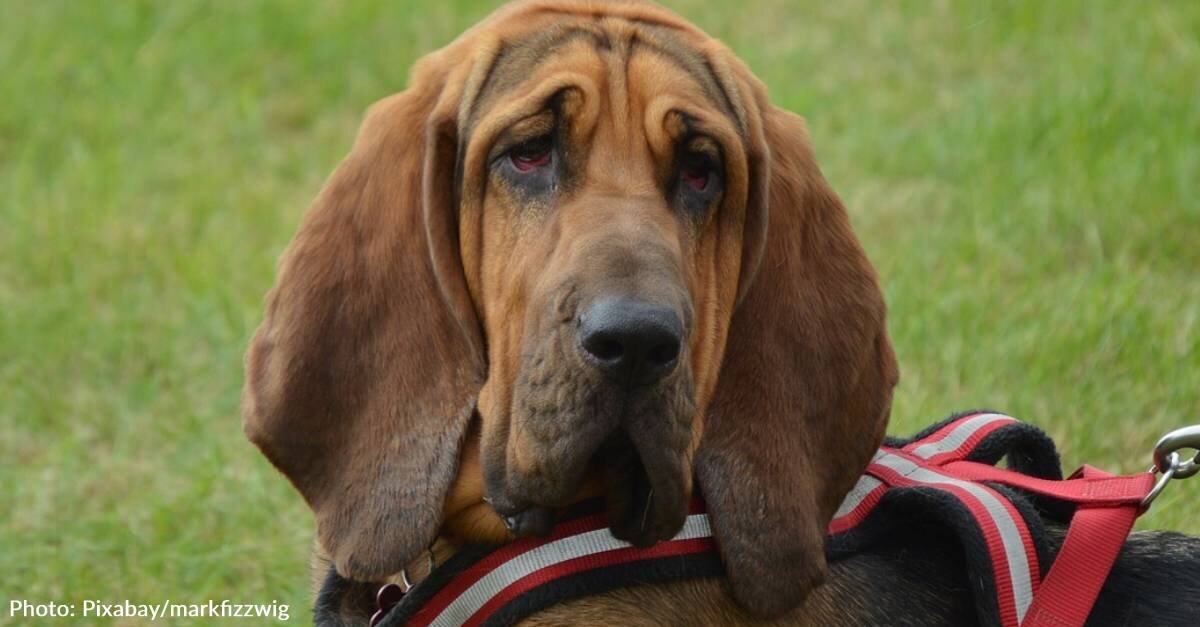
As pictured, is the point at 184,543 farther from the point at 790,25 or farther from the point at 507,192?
the point at 790,25

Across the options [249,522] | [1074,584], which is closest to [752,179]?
[1074,584]

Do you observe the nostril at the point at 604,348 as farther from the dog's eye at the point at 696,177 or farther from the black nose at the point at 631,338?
the dog's eye at the point at 696,177

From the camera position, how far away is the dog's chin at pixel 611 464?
134 inches

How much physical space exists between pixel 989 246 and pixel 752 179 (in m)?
3.67

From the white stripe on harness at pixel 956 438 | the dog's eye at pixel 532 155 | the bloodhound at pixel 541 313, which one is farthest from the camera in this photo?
the white stripe on harness at pixel 956 438

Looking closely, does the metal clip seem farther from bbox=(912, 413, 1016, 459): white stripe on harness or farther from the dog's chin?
the dog's chin

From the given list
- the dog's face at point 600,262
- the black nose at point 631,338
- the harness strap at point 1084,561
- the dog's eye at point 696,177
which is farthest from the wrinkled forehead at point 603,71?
the harness strap at point 1084,561

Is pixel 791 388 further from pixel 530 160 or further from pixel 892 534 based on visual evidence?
pixel 530 160

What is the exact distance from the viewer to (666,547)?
12.2 feet

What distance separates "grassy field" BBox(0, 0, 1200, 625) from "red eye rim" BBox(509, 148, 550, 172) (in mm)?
2075

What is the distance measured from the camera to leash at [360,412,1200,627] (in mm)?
3674

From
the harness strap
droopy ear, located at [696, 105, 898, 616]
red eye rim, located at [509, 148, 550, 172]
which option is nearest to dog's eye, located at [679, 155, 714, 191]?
droopy ear, located at [696, 105, 898, 616]

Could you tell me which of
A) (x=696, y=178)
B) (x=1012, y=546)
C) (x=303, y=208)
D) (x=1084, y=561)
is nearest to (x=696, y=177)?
(x=696, y=178)

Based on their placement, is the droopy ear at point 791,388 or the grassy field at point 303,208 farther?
the grassy field at point 303,208
